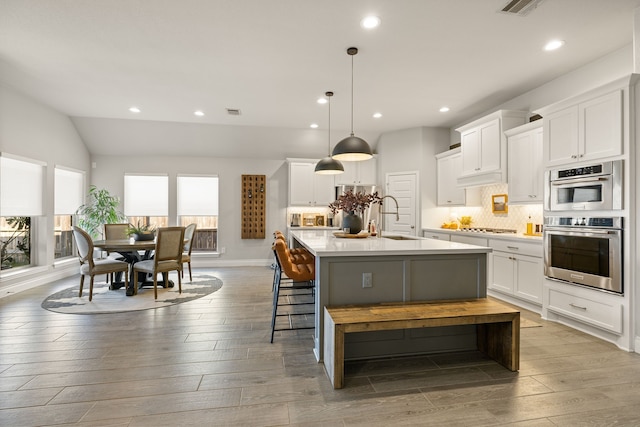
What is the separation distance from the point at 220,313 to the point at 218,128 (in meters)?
4.00

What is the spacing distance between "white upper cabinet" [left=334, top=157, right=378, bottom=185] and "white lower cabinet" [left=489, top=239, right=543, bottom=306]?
320 centimetres

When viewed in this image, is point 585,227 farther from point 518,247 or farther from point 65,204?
point 65,204

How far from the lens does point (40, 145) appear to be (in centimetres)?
511

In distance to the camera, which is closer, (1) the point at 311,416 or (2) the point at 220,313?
(1) the point at 311,416

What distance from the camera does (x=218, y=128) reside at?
6387mm

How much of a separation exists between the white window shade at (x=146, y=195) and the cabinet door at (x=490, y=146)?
6154mm

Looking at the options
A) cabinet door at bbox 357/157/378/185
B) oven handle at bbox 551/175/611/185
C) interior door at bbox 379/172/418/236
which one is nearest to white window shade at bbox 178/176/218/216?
cabinet door at bbox 357/157/378/185

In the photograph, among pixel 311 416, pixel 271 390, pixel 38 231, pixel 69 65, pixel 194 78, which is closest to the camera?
pixel 311 416

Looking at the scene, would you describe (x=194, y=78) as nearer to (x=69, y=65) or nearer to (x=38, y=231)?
(x=69, y=65)

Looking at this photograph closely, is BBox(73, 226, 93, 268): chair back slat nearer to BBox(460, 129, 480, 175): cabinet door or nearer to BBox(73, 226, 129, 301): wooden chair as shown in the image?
BBox(73, 226, 129, 301): wooden chair

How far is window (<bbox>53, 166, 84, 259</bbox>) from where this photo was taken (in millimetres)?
5699

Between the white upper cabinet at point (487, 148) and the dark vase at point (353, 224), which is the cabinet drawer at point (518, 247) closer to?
the white upper cabinet at point (487, 148)

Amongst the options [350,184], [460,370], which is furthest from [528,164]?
[350,184]

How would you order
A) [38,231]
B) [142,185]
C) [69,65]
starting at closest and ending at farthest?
[69,65]
[38,231]
[142,185]
